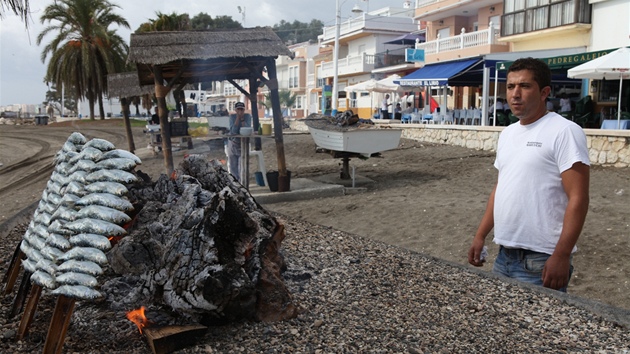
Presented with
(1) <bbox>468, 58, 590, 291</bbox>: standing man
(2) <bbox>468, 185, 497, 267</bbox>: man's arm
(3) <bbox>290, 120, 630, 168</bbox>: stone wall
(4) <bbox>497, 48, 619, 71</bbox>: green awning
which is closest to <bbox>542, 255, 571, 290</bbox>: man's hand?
(1) <bbox>468, 58, 590, 291</bbox>: standing man

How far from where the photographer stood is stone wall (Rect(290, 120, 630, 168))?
12.0 metres

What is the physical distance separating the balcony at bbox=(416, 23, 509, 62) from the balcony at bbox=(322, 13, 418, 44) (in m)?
11.2

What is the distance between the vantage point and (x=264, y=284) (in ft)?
9.96

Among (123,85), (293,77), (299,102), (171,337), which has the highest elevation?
(293,77)

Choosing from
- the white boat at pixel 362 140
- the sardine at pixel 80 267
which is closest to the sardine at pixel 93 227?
the sardine at pixel 80 267

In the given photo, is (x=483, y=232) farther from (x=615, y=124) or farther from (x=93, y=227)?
(x=615, y=124)

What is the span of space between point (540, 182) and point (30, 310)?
2677 millimetres

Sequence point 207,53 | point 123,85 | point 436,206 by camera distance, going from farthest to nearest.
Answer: point 123,85
point 207,53
point 436,206

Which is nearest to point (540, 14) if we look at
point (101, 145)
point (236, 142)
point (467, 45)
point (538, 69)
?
point (467, 45)

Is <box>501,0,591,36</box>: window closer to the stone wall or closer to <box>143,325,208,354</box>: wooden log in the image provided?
the stone wall

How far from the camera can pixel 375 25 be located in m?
40.2

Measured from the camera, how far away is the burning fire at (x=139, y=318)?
9.06 feet

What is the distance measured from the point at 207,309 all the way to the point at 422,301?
1352mm

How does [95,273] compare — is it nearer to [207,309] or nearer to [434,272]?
[207,309]
